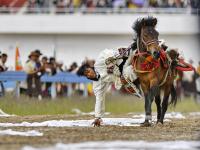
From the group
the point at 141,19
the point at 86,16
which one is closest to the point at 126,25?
the point at 86,16

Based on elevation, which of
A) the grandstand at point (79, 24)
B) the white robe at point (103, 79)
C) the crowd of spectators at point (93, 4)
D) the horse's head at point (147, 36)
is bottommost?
the white robe at point (103, 79)

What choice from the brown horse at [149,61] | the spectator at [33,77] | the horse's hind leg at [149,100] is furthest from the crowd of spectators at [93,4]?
the horse's hind leg at [149,100]

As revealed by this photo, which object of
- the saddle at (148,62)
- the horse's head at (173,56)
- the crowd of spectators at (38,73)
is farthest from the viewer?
the crowd of spectators at (38,73)

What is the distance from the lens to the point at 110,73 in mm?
17875

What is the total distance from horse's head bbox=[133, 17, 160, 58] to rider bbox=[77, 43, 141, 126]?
326mm

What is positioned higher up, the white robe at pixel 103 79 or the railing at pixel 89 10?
the railing at pixel 89 10

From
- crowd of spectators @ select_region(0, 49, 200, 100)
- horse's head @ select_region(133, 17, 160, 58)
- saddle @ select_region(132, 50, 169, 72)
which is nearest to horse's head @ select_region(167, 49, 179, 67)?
saddle @ select_region(132, 50, 169, 72)

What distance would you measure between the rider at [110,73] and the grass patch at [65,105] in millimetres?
5312

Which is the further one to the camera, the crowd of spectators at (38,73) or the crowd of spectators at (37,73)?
the crowd of spectators at (37,73)

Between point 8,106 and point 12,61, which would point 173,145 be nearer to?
point 8,106

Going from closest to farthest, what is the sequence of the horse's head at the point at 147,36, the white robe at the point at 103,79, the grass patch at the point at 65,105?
the horse's head at the point at 147,36
the white robe at the point at 103,79
the grass patch at the point at 65,105

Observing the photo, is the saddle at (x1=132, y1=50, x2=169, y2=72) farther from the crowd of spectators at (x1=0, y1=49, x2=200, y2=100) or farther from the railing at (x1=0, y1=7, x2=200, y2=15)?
the railing at (x1=0, y1=7, x2=200, y2=15)

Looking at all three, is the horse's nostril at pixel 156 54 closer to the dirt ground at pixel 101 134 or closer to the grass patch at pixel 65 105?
the dirt ground at pixel 101 134

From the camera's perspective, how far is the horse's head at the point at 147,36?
17.4 m
